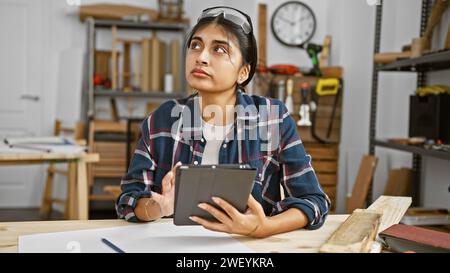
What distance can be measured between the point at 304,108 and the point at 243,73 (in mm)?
2202

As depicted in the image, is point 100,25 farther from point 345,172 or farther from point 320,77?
point 345,172

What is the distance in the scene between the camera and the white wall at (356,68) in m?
2.82

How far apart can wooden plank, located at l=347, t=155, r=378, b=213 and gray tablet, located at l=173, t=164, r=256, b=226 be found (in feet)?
7.32

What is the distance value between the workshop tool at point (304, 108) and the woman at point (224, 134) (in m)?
2.11

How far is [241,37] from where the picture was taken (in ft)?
3.01

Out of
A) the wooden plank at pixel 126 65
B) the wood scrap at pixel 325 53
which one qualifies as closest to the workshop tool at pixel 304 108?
the wood scrap at pixel 325 53

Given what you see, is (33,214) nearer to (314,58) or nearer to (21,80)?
(21,80)

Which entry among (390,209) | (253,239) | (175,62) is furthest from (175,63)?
(253,239)

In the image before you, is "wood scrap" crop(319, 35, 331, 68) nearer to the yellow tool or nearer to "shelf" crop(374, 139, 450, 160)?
the yellow tool

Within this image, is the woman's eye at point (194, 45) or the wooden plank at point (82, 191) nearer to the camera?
the woman's eye at point (194, 45)

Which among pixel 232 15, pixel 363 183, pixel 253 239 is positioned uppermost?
pixel 232 15

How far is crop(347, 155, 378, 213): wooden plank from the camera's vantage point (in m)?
2.82

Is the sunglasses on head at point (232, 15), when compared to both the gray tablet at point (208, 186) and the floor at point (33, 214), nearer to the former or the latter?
the gray tablet at point (208, 186)
